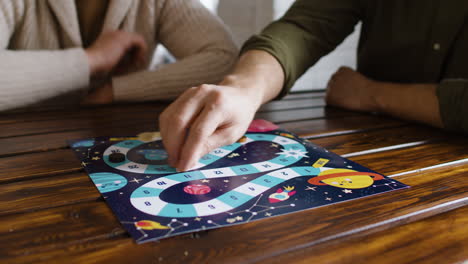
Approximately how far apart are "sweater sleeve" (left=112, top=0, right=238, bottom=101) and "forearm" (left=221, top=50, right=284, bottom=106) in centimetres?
25

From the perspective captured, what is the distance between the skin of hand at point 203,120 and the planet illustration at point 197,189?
0.05 m

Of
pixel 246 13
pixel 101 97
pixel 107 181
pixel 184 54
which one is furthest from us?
pixel 246 13

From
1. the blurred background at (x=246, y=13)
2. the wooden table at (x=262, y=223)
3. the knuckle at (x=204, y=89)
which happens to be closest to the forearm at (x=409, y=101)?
the wooden table at (x=262, y=223)

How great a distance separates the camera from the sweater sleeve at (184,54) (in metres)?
0.98

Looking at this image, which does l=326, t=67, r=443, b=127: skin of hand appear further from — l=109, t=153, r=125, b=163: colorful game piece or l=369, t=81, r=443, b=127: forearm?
l=109, t=153, r=125, b=163: colorful game piece

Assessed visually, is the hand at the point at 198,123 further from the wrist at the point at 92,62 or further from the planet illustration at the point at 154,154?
the wrist at the point at 92,62

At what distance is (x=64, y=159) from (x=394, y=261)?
1.46 ft

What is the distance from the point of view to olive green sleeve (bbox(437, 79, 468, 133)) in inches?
29.4

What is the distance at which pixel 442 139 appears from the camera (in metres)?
0.74

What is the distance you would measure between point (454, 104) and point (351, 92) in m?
0.27

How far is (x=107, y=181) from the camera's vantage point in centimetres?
46

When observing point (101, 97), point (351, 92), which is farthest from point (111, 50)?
point (351, 92)

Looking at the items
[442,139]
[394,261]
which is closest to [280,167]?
[394,261]

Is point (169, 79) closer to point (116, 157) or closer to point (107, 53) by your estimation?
point (107, 53)
